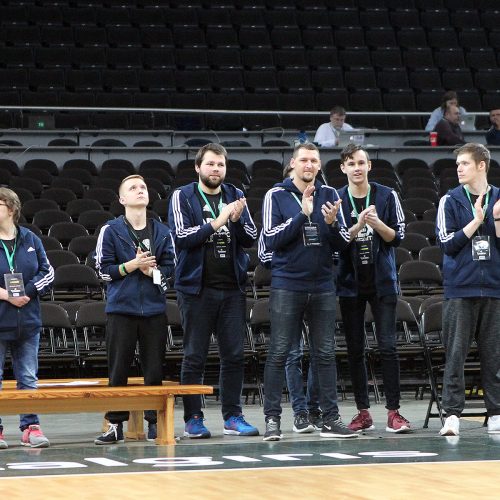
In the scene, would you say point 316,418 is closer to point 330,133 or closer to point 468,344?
point 468,344

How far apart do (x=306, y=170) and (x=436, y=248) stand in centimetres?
496

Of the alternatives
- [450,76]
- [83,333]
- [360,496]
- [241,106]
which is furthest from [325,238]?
[450,76]

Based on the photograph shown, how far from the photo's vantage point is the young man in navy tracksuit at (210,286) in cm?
701

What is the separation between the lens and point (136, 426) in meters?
7.20

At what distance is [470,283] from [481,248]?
233mm

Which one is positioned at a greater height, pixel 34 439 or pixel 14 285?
pixel 14 285

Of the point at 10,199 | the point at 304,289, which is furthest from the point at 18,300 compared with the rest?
the point at 304,289

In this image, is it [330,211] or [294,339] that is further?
[294,339]

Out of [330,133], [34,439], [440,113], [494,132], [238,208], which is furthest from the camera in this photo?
[494,132]

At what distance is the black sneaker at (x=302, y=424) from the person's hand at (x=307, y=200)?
136 cm

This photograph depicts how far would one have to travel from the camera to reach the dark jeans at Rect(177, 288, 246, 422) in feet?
23.0

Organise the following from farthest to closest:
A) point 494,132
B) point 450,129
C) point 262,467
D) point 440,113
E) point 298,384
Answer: point 494,132 → point 440,113 → point 450,129 → point 298,384 → point 262,467

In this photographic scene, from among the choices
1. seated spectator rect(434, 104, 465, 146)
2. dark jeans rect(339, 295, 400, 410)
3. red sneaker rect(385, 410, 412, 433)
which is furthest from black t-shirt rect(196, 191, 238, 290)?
seated spectator rect(434, 104, 465, 146)

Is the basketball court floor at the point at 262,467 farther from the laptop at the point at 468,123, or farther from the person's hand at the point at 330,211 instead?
the laptop at the point at 468,123
